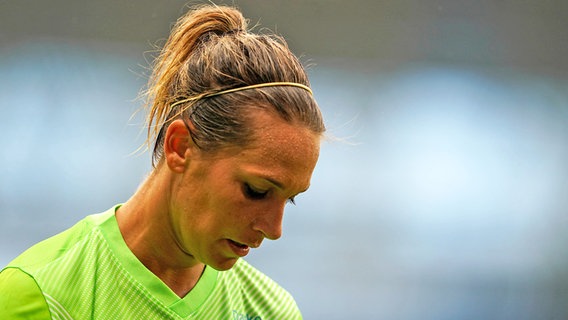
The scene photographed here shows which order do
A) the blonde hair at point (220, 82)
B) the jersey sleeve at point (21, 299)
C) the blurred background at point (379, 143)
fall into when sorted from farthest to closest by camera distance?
the blurred background at point (379, 143), the blonde hair at point (220, 82), the jersey sleeve at point (21, 299)

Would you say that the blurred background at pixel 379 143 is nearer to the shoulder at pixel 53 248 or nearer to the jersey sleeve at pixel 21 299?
the shoulder at pixel 53 248

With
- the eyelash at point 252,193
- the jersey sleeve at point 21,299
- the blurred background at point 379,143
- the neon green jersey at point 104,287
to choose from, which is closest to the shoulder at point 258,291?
the neon green jersey at point 104,287

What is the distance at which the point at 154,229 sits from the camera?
128 centimetres

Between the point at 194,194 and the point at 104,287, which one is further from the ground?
the point at 194,194

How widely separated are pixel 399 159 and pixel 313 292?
0.61 m

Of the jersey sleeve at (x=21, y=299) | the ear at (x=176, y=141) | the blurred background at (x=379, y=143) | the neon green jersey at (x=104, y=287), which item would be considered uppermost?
the blurred background at (x=379, y=143)

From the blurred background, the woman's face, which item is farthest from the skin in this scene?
the blurred background

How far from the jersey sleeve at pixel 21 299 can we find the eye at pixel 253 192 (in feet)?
0.99

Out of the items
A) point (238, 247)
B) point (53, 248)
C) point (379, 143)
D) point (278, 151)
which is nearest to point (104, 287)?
point (53, 248)

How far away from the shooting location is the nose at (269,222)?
3.98ft

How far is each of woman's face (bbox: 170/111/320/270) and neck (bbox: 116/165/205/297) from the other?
40mm

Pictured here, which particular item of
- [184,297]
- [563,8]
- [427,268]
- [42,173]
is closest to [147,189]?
[184,297]

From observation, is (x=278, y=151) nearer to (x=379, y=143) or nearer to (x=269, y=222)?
(x=269, y=222)

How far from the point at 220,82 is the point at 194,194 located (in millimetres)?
163
